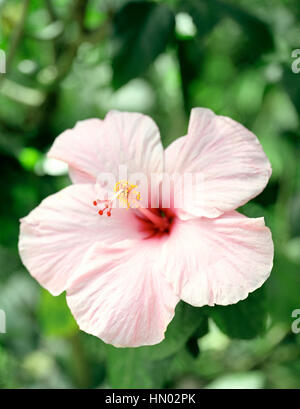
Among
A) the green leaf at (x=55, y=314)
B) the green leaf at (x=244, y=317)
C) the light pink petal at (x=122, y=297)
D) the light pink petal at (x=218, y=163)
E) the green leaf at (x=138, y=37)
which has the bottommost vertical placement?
the green leaf at (x=55, y=314)

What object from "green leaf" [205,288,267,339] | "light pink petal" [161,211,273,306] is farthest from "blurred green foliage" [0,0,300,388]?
"light pink petal" [161,211,273,306]

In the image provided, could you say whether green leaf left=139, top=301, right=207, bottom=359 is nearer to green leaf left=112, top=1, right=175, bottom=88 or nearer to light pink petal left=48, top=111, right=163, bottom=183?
light pink petal left=48, top=111, right=163, bottom=183

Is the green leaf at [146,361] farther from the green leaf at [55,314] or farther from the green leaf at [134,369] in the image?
the green leaf at [55,314]

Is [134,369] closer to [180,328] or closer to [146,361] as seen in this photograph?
[146,361]

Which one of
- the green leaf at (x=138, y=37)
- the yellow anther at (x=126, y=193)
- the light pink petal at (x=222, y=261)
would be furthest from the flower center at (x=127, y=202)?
the green leaf at (x=138, y=37)

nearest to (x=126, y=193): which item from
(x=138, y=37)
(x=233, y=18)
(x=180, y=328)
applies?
(x=180, y=328)

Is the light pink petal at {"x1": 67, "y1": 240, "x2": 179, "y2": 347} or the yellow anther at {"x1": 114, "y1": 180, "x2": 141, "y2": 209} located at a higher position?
the yellow anther at {"x1": 114, "y1": 180, "x2": 141, "y2": 209}
